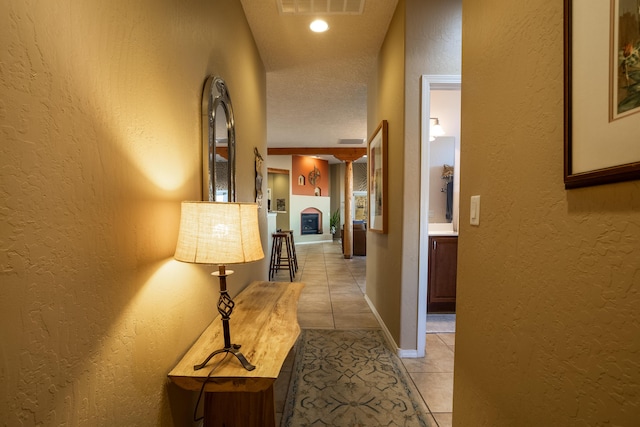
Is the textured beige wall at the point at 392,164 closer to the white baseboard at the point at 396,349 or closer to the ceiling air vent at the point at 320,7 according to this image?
the white baseboard at the point at 396,349

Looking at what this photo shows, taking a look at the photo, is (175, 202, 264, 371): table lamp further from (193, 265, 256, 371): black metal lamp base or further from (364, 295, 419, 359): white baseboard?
(364, 295, 419, 359): white baseboard

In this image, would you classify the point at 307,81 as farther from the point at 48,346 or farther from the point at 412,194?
the point at 48,346

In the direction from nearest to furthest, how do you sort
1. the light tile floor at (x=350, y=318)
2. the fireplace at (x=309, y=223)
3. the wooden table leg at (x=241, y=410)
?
the wooden table leg at (x=241, y=410) → the light tile floor at (x=350, y=318) → the fireplace at (x=309, y=223)

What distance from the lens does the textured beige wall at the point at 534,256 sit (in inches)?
22.2

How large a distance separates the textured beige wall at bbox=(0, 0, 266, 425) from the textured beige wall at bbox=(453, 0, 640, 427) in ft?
3.83

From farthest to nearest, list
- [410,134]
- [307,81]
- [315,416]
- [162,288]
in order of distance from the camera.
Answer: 1. [307,81]
2. [410,134]
3. [315,416]
4. [162,288]

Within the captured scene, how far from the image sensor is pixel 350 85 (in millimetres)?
3531

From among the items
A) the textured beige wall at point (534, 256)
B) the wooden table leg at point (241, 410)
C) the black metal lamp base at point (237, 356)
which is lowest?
the wooden table leg at point (241, 410)

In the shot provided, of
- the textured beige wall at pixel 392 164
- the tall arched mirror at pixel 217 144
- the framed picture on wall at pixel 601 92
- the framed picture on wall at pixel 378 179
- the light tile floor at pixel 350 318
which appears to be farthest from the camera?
the framed picture on wall at pixel 378 179

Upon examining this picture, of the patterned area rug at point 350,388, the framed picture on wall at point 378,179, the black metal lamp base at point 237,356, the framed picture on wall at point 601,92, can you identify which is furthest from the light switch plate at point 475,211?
the framed picture on wall at point 378,179

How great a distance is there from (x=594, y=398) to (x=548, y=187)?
1.61ft

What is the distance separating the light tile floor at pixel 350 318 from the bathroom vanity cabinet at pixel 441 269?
527 mm

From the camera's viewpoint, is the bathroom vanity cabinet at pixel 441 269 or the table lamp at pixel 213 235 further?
the bathroom vanity cabinet at pixel 441 269

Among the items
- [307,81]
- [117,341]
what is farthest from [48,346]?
[307,81]
